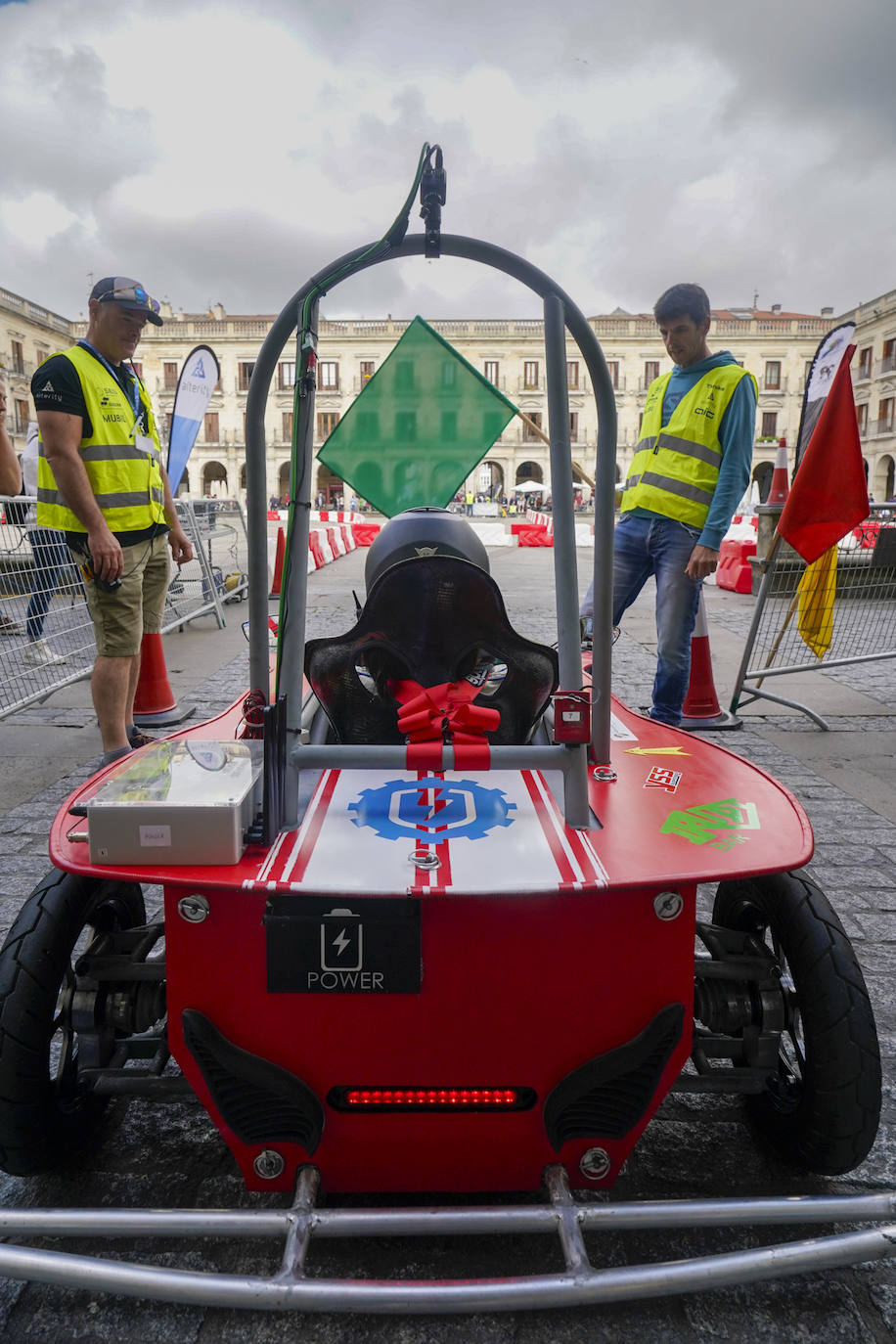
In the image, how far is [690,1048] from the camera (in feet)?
5.14

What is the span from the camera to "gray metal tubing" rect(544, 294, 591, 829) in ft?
5.41

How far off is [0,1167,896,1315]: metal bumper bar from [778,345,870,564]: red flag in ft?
12.6

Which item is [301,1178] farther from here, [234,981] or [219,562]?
[219,562]

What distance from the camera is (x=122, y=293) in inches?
141

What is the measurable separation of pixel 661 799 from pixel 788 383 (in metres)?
64.5

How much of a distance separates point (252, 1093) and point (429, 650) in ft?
3.31

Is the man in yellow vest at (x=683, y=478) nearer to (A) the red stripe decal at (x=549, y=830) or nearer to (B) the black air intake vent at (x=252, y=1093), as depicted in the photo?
(A) the red stripe decal at (x=549, y=830)

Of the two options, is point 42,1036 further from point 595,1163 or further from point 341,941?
point 595,1163

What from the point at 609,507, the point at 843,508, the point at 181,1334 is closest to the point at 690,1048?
the point at 181,1334

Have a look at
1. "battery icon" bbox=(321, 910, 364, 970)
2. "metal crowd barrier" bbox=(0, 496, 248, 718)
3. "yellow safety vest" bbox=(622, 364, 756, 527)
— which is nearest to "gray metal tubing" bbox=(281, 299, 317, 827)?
"battery icon" bbox=(321, 910, 364, 970)

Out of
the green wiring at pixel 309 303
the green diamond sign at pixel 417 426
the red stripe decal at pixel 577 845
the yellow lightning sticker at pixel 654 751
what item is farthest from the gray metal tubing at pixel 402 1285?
the green diamond sign at pixel 417 426

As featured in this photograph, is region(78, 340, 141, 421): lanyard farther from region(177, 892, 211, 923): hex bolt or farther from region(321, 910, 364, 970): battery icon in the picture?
region(321, 910, 364, 970): battery icon

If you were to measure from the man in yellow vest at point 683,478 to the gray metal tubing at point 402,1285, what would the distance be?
2.82 meters

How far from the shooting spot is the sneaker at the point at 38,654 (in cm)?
472
